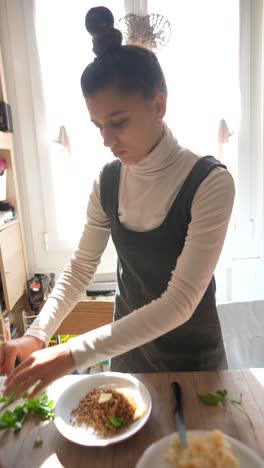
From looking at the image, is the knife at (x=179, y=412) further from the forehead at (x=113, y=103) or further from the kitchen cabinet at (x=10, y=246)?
Answer: the kitchen cabinet at (x=10, y=246)

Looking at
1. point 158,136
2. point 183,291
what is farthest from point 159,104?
point 183,291

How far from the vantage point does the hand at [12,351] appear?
0.75 m

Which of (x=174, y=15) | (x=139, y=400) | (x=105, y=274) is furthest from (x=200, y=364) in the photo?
(x=174, y=15)

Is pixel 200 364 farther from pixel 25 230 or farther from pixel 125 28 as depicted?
pixel 25 230

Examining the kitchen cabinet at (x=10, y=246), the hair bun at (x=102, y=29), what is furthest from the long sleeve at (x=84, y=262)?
the kitchen cabinet at (x=10, y=246)

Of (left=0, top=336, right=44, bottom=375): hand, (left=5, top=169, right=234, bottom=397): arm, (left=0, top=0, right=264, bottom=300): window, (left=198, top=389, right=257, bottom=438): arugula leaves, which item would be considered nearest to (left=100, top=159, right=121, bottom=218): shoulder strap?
(left=5, top=169, right=234, bottom=397): arm

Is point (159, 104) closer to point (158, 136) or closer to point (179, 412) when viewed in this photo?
point (158, 136)

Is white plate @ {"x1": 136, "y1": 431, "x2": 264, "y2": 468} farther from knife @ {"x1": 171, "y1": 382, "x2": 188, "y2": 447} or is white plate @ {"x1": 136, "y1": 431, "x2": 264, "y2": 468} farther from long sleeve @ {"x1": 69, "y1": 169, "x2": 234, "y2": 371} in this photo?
long sleeve @ {"x1": 69, "y1": 169, "x2": 234, "y2": 371}

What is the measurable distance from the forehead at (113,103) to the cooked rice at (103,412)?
23.8 inches

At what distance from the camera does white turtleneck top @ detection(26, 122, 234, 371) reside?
695 mm

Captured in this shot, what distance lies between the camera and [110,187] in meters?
0.97

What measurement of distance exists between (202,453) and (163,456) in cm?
7

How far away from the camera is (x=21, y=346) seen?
78 centimetres

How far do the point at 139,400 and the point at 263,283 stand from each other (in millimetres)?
1513
